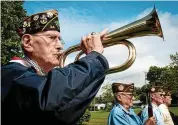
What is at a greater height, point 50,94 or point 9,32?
point 9,32

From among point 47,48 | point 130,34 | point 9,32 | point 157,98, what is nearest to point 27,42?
point 47,48

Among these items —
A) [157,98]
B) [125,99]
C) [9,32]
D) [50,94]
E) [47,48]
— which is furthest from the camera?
[9,32]

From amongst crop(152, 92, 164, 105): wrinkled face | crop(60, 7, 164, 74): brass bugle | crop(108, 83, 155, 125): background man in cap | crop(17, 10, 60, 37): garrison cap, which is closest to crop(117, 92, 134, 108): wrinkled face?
crop(108, 83, 155, 125): background man in cap

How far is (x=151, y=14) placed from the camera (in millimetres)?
3703

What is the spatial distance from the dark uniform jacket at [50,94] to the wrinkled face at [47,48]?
499 mm

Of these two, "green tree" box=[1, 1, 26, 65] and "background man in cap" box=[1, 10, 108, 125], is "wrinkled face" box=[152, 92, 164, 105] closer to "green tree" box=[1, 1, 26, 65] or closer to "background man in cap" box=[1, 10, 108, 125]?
"background man in cap" box=[1, 10, 108, 125]

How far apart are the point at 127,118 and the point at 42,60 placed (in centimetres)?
489

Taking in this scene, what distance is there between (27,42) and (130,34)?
883mm

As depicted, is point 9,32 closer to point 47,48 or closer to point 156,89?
point 156,89

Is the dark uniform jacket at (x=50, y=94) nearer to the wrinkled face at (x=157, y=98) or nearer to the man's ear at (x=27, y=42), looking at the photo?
the man's ear at (x=27, y=42)

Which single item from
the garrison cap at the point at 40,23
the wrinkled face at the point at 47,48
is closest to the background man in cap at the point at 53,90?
the wrinkled face at the point at 47,48

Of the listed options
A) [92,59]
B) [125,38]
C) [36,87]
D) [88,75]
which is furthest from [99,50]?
[125,38]

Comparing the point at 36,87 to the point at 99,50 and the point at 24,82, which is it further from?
the point at 99,50

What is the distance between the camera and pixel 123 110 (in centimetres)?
739
